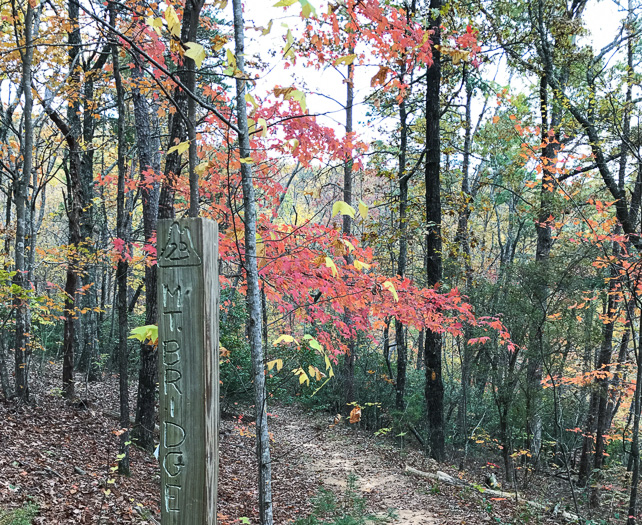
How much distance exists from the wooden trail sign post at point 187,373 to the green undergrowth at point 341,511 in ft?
11.8

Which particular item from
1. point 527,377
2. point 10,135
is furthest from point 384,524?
point 10,135

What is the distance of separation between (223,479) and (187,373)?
237 inches

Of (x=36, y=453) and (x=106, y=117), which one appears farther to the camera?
(x=106, y=117)

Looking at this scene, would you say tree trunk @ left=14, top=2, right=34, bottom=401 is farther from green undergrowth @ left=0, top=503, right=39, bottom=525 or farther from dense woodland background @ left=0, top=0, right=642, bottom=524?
green undergrowth @ left=0, top=503, right=39, bottom=525

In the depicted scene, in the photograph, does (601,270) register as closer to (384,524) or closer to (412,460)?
(412,460)

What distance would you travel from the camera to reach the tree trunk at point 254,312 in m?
3.02

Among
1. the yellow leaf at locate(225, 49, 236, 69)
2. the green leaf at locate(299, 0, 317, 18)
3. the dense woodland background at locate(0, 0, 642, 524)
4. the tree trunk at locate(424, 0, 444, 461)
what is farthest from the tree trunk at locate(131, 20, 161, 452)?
the green leaf at locate(299, 0, 317, 18)

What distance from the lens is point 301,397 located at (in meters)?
14.8

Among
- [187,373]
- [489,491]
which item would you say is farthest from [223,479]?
[187,373]

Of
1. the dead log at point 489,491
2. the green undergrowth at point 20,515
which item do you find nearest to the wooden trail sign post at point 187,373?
the green undergrowth at point 20,515

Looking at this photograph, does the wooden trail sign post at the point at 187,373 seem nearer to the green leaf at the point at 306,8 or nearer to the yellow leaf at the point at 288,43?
the green leaf at the point at 306,8

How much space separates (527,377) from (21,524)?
6950mm

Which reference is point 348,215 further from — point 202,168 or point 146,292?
point 146,292

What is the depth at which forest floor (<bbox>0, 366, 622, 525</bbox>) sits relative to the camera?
4.63 m
